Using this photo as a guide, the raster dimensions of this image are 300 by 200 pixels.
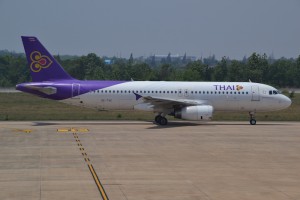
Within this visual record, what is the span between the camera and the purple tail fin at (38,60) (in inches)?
1516

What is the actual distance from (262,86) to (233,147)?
44.7 feet

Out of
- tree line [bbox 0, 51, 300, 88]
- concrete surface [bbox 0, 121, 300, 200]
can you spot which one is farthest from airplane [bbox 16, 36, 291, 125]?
tree line [bbox 0, 51, 300, 88]

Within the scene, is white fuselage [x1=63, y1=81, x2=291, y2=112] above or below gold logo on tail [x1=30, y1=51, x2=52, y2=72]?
below

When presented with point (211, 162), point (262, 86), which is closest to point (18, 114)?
point (262, 86)

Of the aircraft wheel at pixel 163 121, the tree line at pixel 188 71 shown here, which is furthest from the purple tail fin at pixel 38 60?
the tree line at pixel 188 71

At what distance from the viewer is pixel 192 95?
3944cm

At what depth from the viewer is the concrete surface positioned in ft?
57.0

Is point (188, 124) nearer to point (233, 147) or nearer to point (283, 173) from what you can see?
point (233, 147)

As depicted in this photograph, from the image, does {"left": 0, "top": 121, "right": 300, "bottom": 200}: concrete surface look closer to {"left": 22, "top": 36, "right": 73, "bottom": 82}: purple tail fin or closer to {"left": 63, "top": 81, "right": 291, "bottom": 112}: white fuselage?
{"left": 63, "top": 81, "right": 291, "bottom": 112}: white fuselage

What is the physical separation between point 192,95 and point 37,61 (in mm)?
10913

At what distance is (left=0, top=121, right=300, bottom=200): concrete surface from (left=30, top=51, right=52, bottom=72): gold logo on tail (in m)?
4.34

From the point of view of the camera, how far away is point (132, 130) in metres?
34.8

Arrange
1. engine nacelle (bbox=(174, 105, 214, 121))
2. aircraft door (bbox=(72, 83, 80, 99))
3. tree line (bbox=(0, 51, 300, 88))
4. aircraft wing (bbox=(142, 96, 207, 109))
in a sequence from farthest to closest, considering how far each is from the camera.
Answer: tree line (bbox=(0, 51, 300, 88)) → aircraft door (bbox=(72, 83, 80, 99)) → engine nacelle (bbox=(174, 105, 214, 121)) → aircraft wing (bbox=(142, 96, 207, 109))

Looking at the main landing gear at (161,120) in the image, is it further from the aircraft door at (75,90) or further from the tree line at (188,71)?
Answer: the tree line at (188,71)
